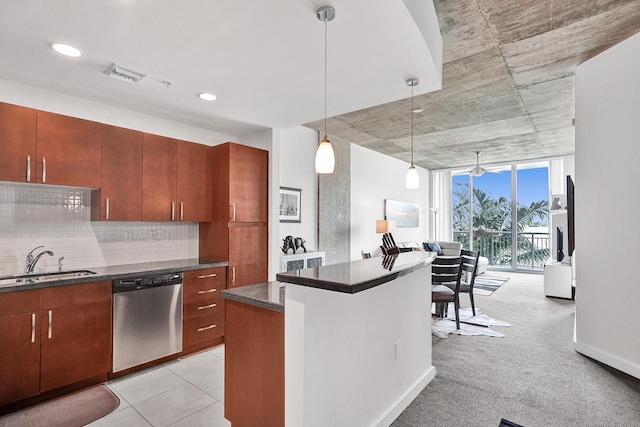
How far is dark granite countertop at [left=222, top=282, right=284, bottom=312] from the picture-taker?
179cm

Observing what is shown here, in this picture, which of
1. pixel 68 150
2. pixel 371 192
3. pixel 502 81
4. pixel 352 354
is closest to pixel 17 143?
pixel 68 150

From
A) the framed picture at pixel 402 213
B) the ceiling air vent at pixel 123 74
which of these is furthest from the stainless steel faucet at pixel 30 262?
the framed picture at pixel 402 213

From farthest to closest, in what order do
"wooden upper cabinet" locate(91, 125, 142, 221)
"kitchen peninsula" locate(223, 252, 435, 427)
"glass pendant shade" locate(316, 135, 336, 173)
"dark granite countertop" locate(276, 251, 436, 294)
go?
"wooden upper cabinet" locate(91, 125, 142, 221)
"glass pendant shade" locate(316, 135, 336, 173)
"kitchen peninsula" locate(223, 252, 435, 427)
"dark granite countertop" locate(276, 251, 436, 294)

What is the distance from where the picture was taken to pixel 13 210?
277 cm

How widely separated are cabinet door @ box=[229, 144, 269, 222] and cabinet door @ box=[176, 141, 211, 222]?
377 millimetres

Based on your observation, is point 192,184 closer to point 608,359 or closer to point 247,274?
point 247,274

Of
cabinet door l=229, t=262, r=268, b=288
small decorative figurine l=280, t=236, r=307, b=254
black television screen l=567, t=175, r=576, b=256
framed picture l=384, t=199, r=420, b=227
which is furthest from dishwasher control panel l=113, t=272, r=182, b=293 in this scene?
framed picture l=384, t=199, r=420, b=227

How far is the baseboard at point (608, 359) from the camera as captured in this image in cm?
281

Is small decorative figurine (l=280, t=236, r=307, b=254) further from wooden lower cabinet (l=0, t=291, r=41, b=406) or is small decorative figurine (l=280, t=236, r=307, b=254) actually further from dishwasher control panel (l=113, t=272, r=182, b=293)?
wooden lower cabinet (l=0, t=291, r=41, b=406)

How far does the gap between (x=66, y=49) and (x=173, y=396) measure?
268cm

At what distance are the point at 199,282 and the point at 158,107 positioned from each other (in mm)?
1894

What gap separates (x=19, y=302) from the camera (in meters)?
2.34

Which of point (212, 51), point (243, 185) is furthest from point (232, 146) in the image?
point (212, 51)

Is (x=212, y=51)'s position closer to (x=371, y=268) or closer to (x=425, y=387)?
(x=371, y=268)
